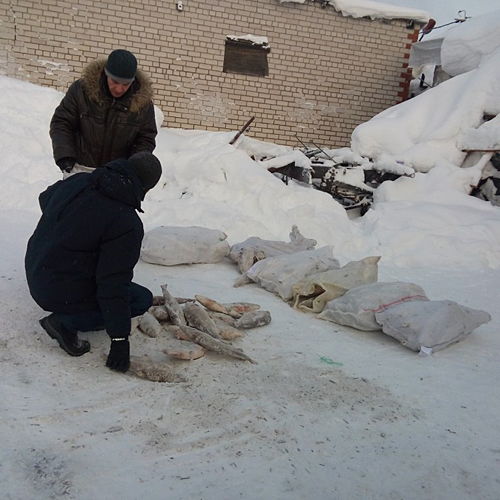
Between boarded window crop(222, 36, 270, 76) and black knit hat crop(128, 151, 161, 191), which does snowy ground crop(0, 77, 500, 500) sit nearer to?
black knit hat crop(128, 151, 161, 191)

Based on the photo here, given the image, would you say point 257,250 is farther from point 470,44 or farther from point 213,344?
point 470,44

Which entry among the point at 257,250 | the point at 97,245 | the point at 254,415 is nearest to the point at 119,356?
the point at 97,245

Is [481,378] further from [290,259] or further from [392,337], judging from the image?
[290,259]

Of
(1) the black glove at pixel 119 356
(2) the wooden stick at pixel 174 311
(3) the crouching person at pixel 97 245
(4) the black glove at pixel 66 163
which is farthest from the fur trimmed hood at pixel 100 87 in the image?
(1) the black glove at pixel 119 356

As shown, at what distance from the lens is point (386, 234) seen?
19.2ft

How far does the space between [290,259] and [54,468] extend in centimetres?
275

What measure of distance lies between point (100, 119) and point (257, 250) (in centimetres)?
189

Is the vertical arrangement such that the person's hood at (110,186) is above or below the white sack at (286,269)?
above

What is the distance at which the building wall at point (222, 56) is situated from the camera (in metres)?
8.62

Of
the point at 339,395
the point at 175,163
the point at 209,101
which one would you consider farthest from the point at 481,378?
the point at 209,101

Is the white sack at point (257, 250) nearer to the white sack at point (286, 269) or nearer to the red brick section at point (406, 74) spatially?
the white sack at point (286, 269)

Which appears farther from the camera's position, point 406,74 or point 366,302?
point 406,74

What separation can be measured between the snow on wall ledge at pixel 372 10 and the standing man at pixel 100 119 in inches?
281

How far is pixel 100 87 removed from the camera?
2.96 metres
